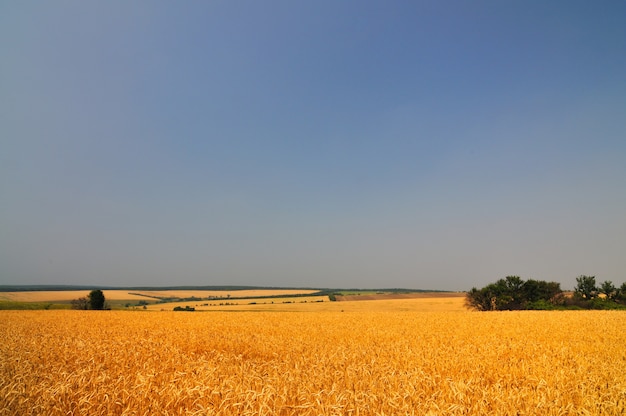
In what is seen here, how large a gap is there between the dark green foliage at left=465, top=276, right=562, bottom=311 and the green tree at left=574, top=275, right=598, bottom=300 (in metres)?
5.81

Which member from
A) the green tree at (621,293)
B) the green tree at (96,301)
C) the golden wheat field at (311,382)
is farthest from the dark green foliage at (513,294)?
the green tree at (96,301)

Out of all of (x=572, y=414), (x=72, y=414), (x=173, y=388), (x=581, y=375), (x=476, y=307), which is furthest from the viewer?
(x=476, y=307)

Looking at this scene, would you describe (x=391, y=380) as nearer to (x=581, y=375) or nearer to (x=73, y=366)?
(x=581, y=375)

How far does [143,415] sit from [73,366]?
189 inches

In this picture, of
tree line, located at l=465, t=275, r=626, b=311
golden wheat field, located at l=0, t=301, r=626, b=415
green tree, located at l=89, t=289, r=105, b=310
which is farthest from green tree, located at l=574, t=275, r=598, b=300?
green tree, located at l=89, t=289, r=105, b=310

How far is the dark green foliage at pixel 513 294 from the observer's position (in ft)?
185

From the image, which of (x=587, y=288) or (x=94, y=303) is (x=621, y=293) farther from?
(x=94, y=303)

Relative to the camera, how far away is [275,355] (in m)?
10.1

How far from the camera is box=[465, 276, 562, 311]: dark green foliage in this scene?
5647 centimetres

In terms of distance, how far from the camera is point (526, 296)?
57281 mm

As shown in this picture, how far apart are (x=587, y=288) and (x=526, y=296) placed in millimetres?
14664

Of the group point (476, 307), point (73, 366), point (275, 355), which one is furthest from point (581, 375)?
point (476, 307)

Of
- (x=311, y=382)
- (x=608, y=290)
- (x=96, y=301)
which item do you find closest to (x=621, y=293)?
(x=608, y=290)

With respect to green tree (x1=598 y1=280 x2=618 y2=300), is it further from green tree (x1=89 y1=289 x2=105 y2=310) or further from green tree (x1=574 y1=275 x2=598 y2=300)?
green tree (x1=89 y1=289 x2=105 y2=310)
